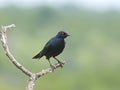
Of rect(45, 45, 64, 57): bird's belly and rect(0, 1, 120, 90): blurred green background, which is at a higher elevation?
rect(0, 1, 120, 90): blurred green background

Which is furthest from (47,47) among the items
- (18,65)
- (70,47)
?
(70,47)

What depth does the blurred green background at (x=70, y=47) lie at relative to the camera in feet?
197

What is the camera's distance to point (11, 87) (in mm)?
49281

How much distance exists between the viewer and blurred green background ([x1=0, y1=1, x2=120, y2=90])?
5993cm

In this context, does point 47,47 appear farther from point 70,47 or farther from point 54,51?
point 70,47

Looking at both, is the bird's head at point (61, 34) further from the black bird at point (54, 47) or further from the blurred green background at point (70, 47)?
the blurred green background at point (70, 47)

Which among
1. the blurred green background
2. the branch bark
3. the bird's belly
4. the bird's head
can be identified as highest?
the blurred green background

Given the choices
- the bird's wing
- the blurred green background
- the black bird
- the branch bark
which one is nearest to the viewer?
the branch bark

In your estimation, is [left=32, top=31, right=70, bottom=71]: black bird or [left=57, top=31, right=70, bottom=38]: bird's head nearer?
[left=32, top=31, right=70, bottom=71]: black bird

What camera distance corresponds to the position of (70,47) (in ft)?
317

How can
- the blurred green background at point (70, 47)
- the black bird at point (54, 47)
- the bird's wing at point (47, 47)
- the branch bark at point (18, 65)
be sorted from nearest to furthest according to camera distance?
the branch bark at point (18, 65) → the bird's wing at point (47, 47) → the black bird at point (54, 47) → the blurred green background at point (70, 47)

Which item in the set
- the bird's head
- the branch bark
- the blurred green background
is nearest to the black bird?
the bird's head

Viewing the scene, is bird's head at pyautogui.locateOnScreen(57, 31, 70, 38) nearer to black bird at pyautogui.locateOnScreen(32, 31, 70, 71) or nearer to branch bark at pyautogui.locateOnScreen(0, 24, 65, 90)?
black bird at pyautogui.locateOnScreen(32, 31, 70, 71)

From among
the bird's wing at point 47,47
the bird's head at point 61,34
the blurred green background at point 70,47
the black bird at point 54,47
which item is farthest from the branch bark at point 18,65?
the blurred green background at point 70,47
